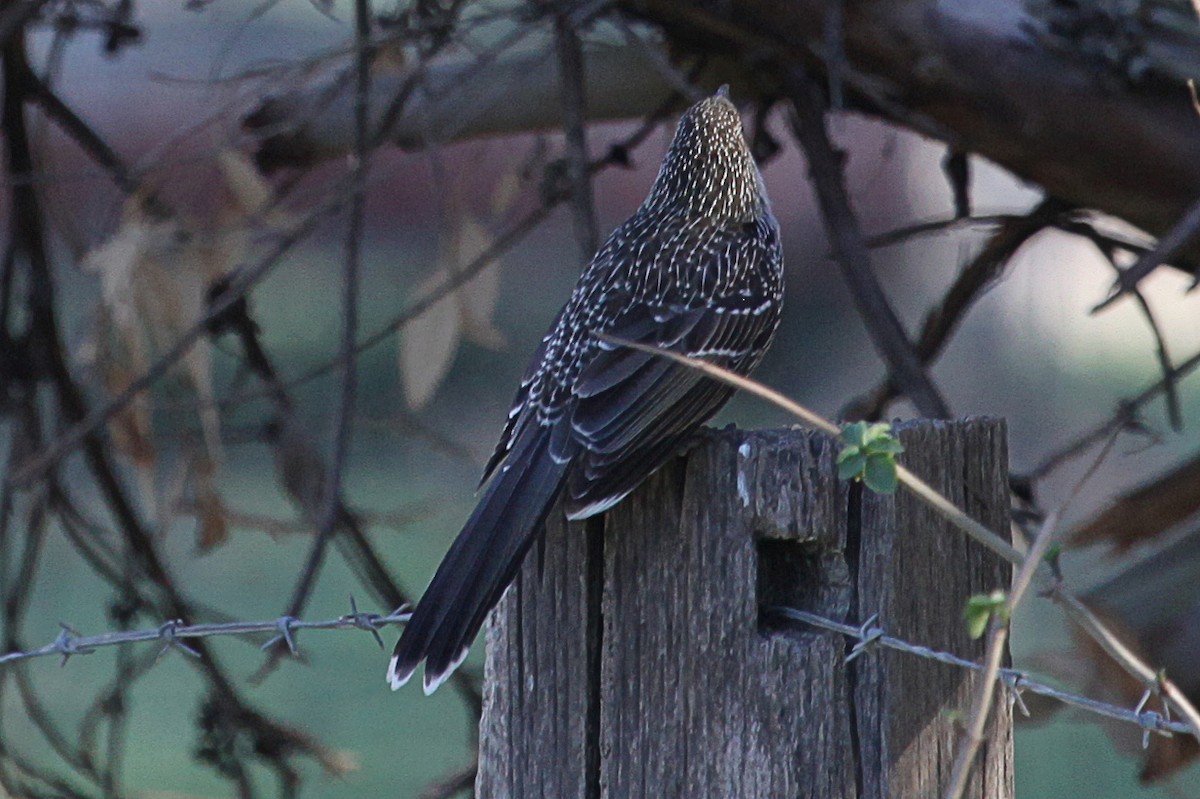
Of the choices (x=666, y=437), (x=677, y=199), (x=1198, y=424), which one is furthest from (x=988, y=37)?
(x=1198, y=424)

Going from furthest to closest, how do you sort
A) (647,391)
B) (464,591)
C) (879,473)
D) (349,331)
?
(349,331), (647,391), (464,591), (879,473)

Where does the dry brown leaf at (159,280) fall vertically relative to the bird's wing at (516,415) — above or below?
above

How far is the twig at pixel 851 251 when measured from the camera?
3.40 m

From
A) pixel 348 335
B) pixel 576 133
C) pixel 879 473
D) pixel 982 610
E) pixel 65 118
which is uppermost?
pixel 65 118

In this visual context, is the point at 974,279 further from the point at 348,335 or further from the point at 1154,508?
the point at 348,335

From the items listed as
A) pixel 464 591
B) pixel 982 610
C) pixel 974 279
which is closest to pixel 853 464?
pixel 982 610

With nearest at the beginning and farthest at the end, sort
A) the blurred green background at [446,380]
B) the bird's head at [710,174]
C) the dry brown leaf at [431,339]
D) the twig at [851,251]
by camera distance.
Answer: the bird's head at [710,174] → the twig at [851,251] → the dry brown leaf at [431,339] → the blurred green background at [446,380]

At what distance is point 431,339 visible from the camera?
371 cm

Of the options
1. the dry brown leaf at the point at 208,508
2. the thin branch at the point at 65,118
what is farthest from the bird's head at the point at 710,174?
the thin branch at the point at 65,118

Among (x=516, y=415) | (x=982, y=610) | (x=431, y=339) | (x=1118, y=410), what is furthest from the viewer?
(x=431, y=339)

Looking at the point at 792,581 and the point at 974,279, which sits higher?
the point at 974,279

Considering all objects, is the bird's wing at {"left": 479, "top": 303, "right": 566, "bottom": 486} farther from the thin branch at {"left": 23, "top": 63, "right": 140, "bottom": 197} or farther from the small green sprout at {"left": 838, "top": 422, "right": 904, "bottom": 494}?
the thin branch at {"left": 23, "top": 63, "right": 140, "bottom": 197}

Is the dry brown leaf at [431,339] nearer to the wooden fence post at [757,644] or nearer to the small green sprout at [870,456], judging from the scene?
the wooden fence post at [757,644]

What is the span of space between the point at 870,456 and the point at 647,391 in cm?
93
